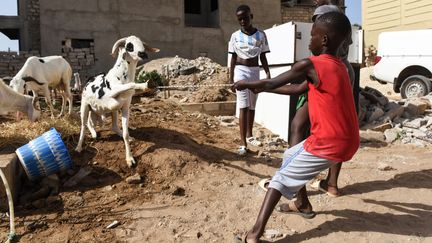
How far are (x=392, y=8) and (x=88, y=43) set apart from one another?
13005 mm

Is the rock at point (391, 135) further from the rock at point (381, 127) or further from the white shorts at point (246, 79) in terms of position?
the white shorts at point (246, 79)

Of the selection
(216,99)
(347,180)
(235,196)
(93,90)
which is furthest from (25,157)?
(216,99)

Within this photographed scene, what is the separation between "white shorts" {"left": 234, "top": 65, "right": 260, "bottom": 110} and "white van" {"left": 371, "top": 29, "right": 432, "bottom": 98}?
21.4 feet

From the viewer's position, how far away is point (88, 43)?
17.3 m

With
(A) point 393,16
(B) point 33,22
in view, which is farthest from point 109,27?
(A) point 393,16

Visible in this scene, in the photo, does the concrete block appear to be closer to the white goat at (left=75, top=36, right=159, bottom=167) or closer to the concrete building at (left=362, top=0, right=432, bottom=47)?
the white goat at (left=75, top=36, right=159, bottom=167)

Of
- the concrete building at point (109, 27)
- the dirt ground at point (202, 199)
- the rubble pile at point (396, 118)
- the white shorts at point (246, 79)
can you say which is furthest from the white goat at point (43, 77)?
the concrete building at point (109, 27)

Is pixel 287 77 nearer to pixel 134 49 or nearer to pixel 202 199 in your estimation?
pixel 202 199

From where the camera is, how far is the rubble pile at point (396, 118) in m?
6.82

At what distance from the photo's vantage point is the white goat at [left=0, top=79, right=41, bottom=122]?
5133mm

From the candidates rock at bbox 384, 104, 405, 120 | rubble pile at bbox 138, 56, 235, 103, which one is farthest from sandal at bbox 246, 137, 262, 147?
rubble pile at bbox 138, 56, 235, 103

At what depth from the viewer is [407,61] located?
10.5m

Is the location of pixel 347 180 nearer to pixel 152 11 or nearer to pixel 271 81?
pixel 271 81

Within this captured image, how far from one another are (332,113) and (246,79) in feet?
7.91
